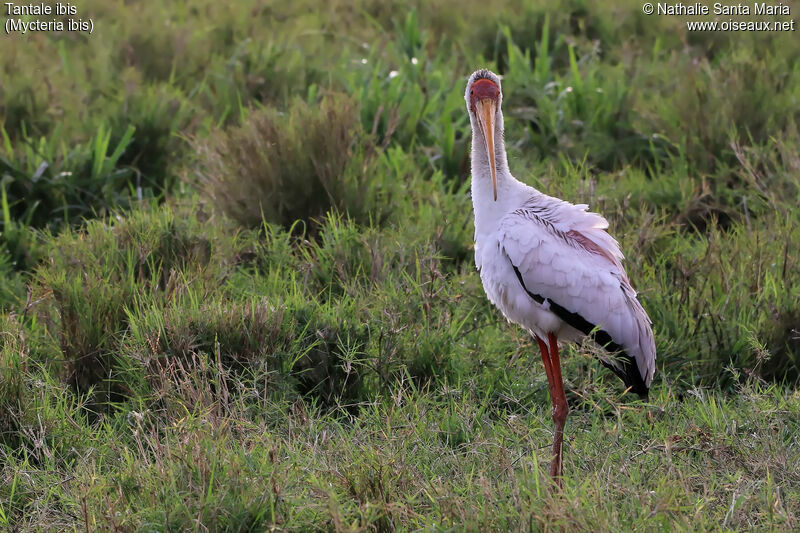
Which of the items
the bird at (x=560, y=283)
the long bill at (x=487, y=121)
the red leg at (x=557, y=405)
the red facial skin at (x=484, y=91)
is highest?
the red facial skin at (x=484, y=91)

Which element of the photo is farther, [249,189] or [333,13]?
[333,13]

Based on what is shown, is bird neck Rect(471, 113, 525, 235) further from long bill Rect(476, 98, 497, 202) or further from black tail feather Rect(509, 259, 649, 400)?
black tail feather Rect(509, 259, 649, 400)

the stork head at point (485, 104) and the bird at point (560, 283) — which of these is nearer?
the bird at point (560, 283)

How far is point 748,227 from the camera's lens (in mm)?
5277

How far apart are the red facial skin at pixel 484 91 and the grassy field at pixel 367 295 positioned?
2.42 ft

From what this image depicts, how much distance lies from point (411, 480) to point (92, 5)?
779 cm

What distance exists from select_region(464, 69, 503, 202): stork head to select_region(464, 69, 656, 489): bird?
0.43ft

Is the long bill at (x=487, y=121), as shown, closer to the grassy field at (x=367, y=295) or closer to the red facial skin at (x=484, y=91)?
the red facial skin at (x=484, y=91)

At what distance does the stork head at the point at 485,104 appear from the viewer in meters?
4.24

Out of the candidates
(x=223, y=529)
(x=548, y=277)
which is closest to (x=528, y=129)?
(x=548, y=277)

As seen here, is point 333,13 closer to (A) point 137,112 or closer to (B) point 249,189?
(A) point 137,112

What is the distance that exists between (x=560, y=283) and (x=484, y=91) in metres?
0.86

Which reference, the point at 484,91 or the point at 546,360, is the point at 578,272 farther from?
the point at 484,91

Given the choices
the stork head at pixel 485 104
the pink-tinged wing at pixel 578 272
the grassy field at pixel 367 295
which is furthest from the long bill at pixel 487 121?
the grassy field at pixel 367 295
